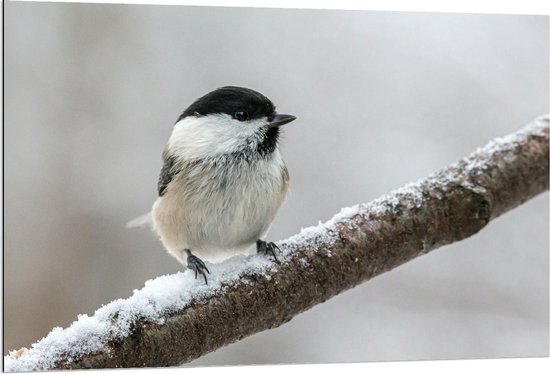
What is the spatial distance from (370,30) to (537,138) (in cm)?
68

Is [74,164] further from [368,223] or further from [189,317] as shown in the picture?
[368,223]

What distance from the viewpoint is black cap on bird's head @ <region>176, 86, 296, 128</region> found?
180 centimetres

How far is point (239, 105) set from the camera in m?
1.81

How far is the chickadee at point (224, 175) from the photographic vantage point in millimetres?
1792

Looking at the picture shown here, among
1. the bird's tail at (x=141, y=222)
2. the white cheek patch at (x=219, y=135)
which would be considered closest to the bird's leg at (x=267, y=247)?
the white cheek patch at (x=219, y=135)

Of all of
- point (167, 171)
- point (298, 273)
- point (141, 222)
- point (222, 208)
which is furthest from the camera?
point (141, 222)

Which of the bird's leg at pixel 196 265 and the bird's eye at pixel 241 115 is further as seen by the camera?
the bird's eye at pixel 241 115

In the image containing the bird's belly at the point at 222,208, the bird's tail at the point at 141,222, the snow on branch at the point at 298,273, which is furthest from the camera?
the bird's tail at the point at 141,222

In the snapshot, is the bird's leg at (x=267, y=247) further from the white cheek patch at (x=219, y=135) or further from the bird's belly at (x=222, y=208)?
the white cheek patch at (x=219, y=135)

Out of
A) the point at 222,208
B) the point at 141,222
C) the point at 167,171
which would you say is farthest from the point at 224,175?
the point at 141,222

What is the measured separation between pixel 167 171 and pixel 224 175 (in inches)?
8.3

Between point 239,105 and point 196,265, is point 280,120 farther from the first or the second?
point 196,265

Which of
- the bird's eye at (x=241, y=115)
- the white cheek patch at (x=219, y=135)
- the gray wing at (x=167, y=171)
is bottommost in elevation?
the gray wing at (x=167, y=171)

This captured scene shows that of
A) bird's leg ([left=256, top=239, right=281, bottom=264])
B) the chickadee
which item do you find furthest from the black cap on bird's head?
bird's leg ([left=256, top=239, right=281, bottom=264])
